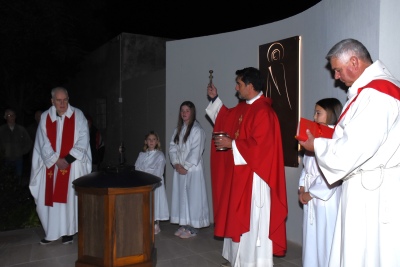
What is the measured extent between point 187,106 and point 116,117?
265 inches

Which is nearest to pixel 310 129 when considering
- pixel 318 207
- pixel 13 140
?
pixel 318 207

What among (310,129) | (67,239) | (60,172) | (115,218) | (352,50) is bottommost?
(67,239)

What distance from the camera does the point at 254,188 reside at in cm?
423

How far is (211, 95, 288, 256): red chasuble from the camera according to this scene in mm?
4152

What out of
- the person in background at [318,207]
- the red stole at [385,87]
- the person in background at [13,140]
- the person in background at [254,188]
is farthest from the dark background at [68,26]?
the red stole at [385,87]

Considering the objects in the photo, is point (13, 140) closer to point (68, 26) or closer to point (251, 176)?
point (68, 26)

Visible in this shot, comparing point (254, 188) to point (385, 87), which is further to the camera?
point (254, 188)

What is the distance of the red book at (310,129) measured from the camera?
3.03 metres

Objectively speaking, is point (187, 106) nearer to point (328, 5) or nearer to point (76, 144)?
point (76, 144)

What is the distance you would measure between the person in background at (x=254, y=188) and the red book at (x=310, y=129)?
93 cm

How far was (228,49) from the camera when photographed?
6289 millimetres

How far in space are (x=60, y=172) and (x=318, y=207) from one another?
3346 mm

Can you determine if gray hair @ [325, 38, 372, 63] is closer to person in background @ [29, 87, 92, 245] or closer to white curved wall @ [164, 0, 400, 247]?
white curved wall @ [164, 0, 400, 247]

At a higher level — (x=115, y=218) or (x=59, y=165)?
(x=59, y=165)
